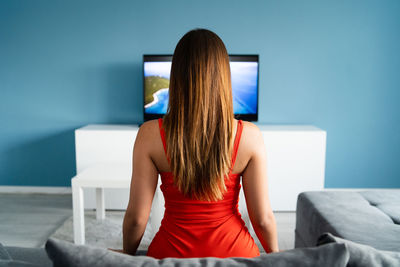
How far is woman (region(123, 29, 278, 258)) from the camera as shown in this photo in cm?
103

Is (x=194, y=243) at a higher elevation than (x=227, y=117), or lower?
lower

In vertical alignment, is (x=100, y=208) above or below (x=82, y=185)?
below

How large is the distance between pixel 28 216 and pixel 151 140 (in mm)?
2402

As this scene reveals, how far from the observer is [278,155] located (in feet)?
9.97

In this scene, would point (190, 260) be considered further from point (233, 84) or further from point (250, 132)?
point (233, 84)

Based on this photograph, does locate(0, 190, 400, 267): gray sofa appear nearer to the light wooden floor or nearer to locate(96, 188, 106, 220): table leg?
the light wooden floor

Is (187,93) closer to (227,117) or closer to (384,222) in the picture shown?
(227,117)

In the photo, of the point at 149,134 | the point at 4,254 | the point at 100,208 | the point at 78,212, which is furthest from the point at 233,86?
the point at 4,254

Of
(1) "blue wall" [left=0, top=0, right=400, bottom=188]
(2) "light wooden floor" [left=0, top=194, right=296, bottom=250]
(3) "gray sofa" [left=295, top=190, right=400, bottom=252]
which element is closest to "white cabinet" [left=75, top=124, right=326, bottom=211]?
(2) "light wooden floor" [left=0, top=194, right=296, bottom=250]

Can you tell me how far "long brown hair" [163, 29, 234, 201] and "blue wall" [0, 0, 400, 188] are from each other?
242cm

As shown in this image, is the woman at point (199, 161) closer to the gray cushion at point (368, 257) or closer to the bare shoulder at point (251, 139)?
the bare shoulder at point (251, 139)

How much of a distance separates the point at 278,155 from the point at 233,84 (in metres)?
0.79

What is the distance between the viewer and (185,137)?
1.04m

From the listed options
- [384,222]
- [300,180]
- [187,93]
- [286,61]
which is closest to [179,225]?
[187,93]
